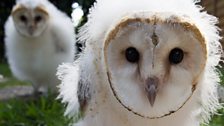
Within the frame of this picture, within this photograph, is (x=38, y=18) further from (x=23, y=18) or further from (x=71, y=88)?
(x=71, y=88)

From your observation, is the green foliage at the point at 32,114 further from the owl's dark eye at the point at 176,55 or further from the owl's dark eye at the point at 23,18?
the owl's dark eye at the point at 176,55

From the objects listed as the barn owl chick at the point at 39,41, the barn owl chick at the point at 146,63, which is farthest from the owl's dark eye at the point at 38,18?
the barn owl chick at the point at 146,63

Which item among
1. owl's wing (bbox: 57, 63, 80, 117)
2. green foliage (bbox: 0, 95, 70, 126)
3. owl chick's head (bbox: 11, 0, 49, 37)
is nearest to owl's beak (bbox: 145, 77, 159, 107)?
owl's wing (bbox: 57, 63, 80, 117)

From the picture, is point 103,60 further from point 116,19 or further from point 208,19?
point 208,19

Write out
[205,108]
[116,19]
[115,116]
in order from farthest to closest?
[205,108] < [115,116] < [116,19]

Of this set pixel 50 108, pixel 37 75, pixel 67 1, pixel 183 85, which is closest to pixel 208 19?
pixel 183 85

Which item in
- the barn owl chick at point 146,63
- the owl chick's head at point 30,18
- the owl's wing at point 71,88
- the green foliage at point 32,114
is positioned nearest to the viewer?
the barn owl chick at point 146,63

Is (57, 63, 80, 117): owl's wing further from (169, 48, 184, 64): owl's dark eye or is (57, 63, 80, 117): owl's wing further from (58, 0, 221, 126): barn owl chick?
(169, 48, 184, 64): owl's dark eye
